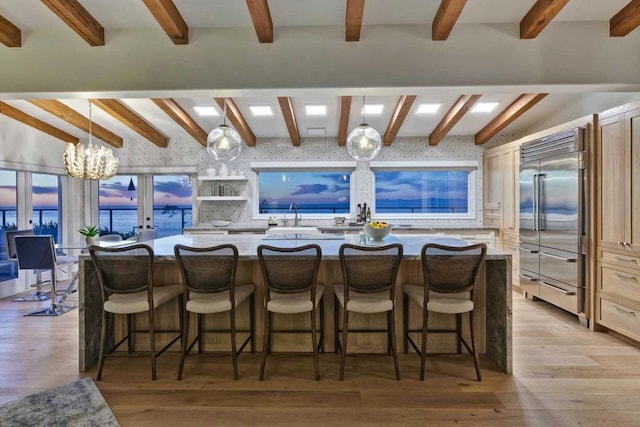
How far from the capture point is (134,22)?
10.2 feet

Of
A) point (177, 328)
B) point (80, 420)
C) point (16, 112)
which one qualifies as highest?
point (16, 112)

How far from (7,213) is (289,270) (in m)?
5.18

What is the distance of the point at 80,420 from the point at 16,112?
5.49m

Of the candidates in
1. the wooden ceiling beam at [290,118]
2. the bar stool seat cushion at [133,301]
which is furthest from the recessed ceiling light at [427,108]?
the bar stool seat cushion at [133,301]

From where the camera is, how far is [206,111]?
514 centimetres

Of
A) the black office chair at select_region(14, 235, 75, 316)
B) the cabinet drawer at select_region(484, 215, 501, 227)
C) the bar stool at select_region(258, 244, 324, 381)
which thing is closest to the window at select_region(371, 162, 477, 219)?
the cabinet drawer at select_region(484, 215, 501, 227)

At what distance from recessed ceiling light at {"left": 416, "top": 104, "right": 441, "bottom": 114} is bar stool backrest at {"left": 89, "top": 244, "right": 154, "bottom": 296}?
4.06m

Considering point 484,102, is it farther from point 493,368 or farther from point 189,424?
point 189,424

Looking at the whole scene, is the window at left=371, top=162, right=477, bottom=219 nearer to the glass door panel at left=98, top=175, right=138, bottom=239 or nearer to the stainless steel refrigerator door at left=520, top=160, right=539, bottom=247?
the stainless steel refrigerator door at left=520, top=160, right=539, bottom=247

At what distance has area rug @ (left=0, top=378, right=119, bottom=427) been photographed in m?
1.07

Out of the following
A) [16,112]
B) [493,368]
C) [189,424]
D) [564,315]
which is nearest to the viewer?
[189,424]

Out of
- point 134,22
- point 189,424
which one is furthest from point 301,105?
point 189,424

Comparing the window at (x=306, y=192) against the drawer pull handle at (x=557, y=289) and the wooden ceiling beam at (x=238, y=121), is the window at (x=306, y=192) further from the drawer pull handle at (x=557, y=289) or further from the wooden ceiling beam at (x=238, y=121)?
the drawer pull handle at (x=557, y=289)

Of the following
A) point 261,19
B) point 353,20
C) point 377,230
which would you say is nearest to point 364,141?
point 377,230
